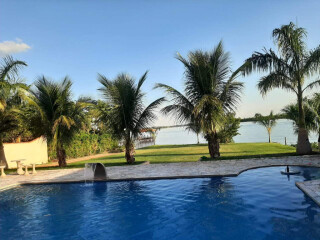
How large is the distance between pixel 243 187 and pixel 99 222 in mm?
4529

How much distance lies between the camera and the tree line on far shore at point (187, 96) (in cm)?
1184

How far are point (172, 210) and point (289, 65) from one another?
1017 cm

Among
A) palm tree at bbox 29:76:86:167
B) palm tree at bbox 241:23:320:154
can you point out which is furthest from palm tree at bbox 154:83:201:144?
palm tree at bbox 29:76:86:167

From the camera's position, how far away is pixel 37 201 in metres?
7.55

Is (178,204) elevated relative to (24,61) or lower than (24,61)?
lower

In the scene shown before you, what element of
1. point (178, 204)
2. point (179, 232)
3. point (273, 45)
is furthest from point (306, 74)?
point (179, 232)

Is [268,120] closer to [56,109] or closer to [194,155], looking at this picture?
[194,155]

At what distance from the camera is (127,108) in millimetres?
13430

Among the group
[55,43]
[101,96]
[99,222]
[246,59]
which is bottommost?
[99,222]

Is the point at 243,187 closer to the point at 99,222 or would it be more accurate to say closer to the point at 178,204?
the point at 178,204

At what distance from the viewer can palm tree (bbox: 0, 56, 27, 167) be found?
12373 millimetres

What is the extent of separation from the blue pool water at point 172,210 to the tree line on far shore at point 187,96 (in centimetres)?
449

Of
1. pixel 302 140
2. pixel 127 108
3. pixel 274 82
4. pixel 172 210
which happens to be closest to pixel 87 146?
pixel 127 108

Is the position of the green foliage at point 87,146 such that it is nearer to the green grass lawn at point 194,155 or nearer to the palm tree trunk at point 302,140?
the green grass lawn at point 194,155
